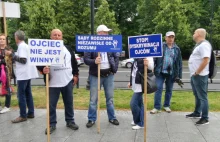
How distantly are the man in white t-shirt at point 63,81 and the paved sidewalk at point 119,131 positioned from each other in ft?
0.87

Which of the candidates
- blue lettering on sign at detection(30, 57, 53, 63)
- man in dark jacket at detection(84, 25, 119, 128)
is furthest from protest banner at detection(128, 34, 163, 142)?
blue lettering on sign at detection(30, 57, 53, 63)

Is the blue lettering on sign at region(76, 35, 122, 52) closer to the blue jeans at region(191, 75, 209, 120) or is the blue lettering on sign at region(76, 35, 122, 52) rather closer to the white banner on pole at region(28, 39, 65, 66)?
the white banner on pole at region(28, 39, 65, 66)

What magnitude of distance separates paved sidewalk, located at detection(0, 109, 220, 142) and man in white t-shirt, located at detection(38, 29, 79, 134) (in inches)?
10.4

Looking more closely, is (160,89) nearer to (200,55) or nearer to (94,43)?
(200,55)

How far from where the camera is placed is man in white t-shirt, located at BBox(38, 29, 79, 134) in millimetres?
5449

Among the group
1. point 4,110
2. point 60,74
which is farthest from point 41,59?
point 4,110

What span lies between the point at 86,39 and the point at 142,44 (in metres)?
1.10

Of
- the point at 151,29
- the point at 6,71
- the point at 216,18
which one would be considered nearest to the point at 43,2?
the point at 151,29

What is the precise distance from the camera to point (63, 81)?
5.48 meters

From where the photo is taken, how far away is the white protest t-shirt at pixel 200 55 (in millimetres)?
5801

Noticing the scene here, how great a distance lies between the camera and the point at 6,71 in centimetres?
686

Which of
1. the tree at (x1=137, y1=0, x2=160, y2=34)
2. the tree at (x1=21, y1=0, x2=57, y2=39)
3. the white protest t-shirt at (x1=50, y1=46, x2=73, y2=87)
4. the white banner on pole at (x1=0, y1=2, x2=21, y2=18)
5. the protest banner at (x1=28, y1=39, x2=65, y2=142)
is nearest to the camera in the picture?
the protest banner at (x1=28, y1=39, x2=65, y2=142)

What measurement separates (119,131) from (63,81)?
1434 mm

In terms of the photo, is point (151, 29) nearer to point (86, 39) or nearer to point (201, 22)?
point (201, 22)
